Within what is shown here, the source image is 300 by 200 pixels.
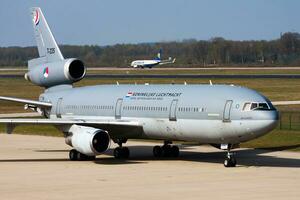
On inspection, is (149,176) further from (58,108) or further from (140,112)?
(58,108)

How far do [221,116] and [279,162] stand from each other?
200 inches

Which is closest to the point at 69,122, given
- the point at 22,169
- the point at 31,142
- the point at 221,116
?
the point at 22,169

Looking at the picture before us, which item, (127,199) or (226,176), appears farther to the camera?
(226,176)

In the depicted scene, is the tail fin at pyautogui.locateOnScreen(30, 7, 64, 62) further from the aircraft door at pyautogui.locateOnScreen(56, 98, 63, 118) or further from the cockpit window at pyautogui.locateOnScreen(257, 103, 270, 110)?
the cockpit window at pyautogui.locateOnScreen(257, 103, 270, 110)

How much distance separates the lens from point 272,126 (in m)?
39.2

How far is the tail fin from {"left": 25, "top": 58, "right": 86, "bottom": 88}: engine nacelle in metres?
0.70

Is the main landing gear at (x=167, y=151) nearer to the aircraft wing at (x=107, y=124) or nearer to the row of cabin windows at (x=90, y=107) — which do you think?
the aircraft wing at (x=107, y=124)

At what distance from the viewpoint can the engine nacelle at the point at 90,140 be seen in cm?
4234

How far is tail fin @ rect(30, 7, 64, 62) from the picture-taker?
52.4 meters

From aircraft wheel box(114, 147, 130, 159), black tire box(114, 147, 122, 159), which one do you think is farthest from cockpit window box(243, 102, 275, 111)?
black tire box(114, 147, 122, 159)

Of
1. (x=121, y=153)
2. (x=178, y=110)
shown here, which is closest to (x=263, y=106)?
(x=178, y=110)

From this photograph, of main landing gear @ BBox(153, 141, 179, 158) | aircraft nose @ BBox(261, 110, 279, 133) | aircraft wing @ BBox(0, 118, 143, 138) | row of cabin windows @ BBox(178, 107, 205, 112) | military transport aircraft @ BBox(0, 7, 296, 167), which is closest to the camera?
aircraft nose @ BBox(261, 110, 279, 133)

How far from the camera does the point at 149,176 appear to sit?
37.3 meters

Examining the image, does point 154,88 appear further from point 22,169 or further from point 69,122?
point 22,169
